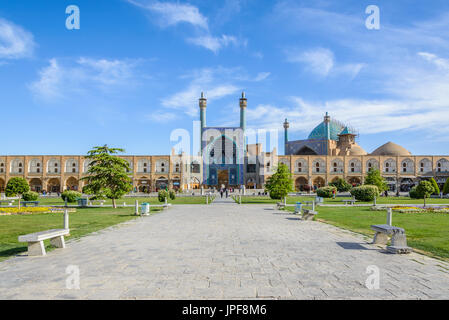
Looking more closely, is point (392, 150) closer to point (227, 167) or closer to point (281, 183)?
point (227, 167)

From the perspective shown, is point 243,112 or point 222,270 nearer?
point 222,270

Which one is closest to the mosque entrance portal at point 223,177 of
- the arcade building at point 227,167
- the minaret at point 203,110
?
the arcade building at point 227,167

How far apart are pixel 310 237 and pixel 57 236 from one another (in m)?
5.95

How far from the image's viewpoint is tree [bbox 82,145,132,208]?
21.6m

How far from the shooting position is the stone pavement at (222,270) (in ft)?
13.3

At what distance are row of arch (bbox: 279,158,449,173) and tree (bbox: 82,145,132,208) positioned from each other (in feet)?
138

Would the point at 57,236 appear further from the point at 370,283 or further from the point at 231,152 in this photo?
the point at 231,152

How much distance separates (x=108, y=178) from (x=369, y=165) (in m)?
51.7

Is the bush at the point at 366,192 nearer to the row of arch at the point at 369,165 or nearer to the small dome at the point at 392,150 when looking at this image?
the row of arch at the point at 369,165

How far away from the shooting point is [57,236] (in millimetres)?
7066

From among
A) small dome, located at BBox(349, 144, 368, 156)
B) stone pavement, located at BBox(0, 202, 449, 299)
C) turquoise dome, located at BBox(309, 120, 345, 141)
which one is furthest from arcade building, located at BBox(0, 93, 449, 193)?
stone pavement, located at BBox(0, 202, 449, 299)

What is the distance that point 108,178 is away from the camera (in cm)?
2194

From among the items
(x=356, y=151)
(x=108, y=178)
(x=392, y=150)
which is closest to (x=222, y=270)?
(x=108, y=178)
